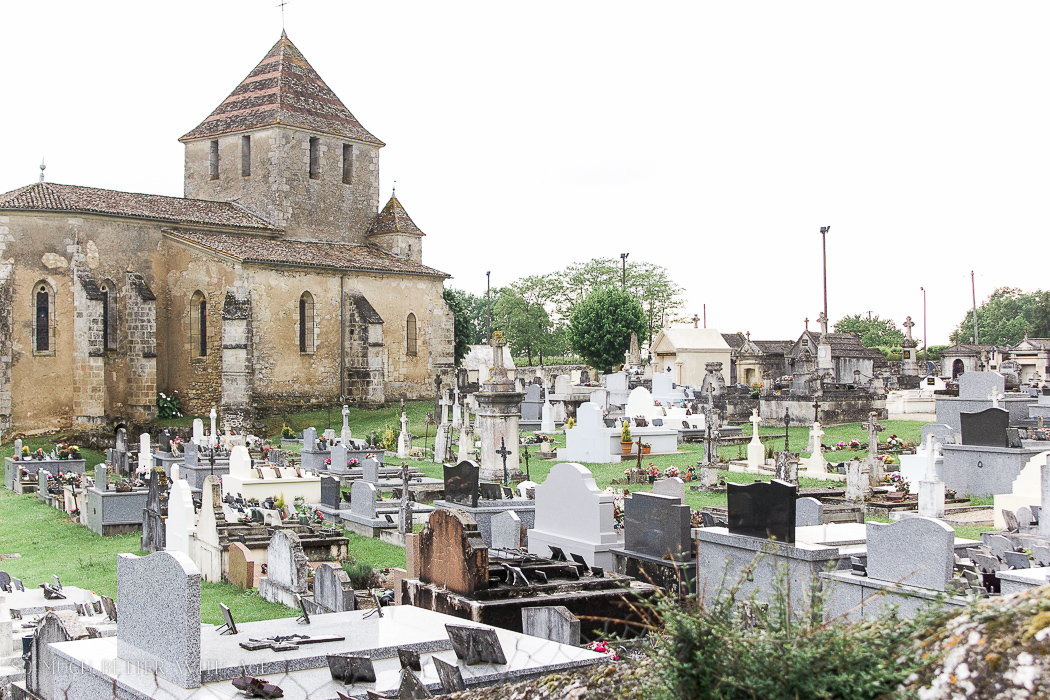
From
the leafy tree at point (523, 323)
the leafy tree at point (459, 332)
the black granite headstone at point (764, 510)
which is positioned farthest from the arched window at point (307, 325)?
the leafy tree at point (523, 323)

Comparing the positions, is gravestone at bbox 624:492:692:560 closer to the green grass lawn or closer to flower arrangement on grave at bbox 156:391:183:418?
the green grass lawn

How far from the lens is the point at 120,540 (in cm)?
1530

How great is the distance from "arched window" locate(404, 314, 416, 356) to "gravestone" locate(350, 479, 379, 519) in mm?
23720

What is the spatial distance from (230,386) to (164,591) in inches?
1099

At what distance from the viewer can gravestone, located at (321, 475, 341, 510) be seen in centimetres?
1619

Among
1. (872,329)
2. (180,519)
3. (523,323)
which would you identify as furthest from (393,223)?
(872,329)

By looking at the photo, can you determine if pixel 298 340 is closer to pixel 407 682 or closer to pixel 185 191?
pixel 185 191

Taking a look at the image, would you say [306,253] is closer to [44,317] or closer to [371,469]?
[44,317]

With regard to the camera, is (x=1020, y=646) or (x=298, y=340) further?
(x=298, y=340)

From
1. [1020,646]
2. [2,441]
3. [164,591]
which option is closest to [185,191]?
[2,441]

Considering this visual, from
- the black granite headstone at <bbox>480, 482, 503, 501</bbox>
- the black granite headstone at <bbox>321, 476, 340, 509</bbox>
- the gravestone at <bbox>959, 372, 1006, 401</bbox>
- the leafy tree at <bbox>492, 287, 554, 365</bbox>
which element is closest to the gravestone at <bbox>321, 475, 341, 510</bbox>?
the black granite headstone at <bbox>321, 476, 340, 509</bbox>

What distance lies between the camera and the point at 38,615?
877cm

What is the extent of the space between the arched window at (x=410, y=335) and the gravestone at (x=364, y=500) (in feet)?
77.8

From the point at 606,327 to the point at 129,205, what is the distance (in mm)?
30887
